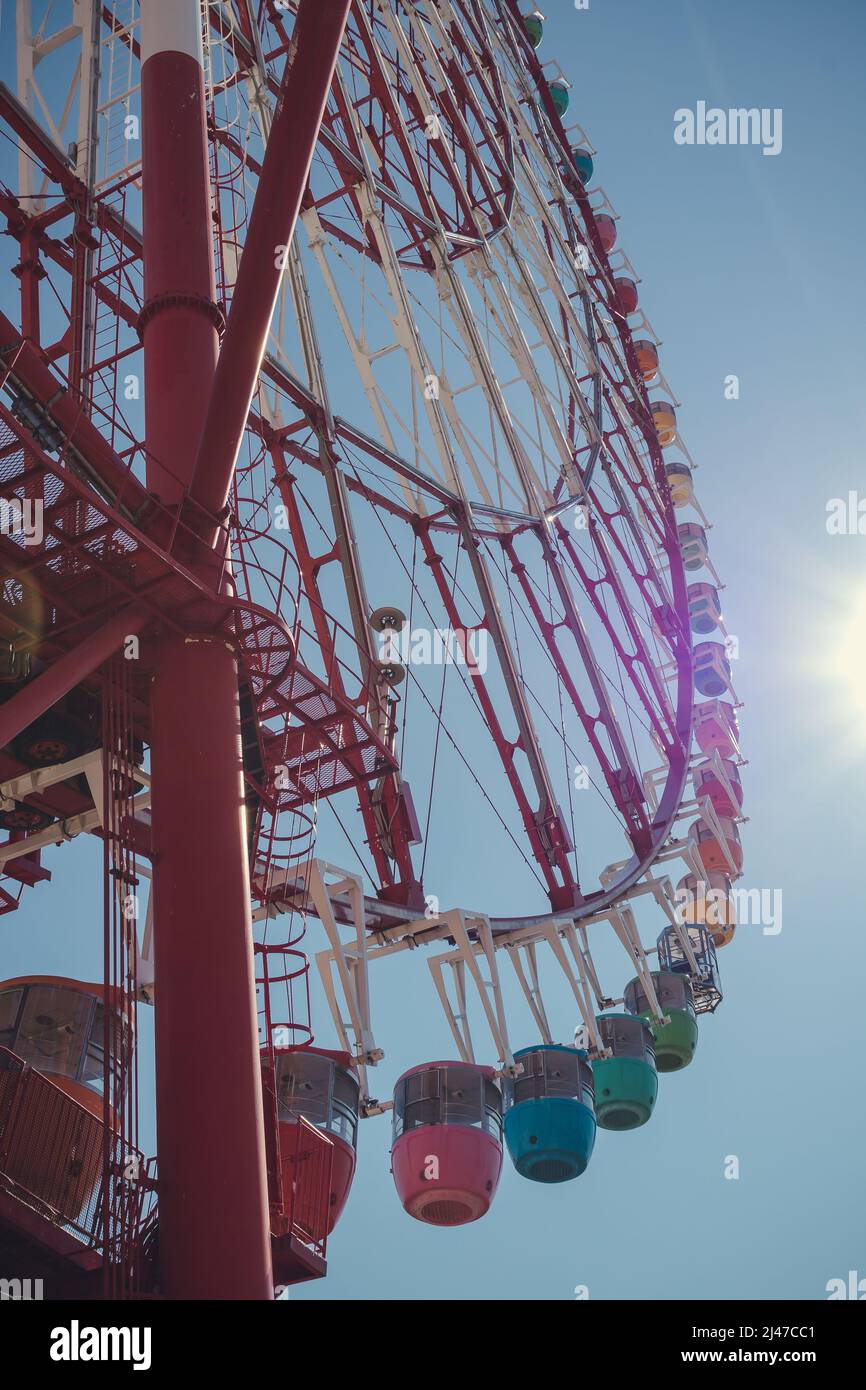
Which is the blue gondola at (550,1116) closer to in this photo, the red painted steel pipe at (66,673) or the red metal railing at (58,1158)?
the red metal railing at (58,1158)

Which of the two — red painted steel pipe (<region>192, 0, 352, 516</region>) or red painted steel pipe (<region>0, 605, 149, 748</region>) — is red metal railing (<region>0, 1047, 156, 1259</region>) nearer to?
red painted steel pipe (<region>0, 605, 149, 748</region>)

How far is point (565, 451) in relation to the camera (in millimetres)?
28891

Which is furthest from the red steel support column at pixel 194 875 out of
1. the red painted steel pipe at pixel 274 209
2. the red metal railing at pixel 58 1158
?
the red painted steel pipe at pixel 274 209

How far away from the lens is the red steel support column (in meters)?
10.6

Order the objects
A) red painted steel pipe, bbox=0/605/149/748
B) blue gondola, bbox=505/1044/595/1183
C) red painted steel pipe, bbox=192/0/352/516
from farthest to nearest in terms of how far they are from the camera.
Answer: blue gondola, bbox=505/1044/595/1183 < red painted steel pipe, bbox=192/0/352/516 < red painted steel pipe, bbox=0/605/149/748

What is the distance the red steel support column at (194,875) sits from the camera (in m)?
10.6

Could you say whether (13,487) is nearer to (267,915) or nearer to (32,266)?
(267,915)

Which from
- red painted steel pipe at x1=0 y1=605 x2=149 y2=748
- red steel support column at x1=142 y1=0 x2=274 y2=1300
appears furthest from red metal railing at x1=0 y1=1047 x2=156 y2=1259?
red painted steel pipe at x1=0 y1=605 x2=149 y2=748

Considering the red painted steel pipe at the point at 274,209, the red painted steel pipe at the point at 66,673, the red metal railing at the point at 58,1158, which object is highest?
the red painted steel pipe at the point at 274,209

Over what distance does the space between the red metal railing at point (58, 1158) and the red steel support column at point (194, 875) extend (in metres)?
0.28

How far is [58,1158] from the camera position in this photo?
11.4 m

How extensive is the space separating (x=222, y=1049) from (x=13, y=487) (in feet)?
13.6

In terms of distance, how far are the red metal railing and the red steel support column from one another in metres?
0.28

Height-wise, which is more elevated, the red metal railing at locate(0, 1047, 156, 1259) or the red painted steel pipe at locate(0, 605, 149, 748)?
the red painted steel pipe at locate(0, 605, 149, 748)
